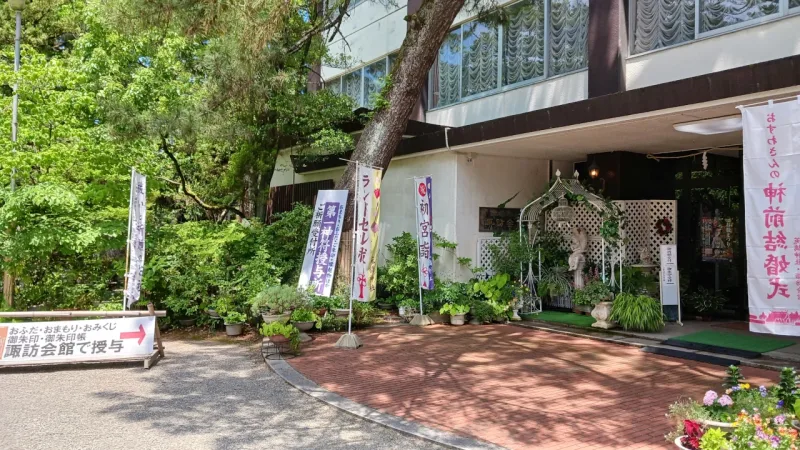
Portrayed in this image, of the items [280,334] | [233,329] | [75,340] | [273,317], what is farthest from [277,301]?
[75,340]

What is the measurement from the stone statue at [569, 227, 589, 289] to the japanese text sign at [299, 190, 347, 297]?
4.64 metres

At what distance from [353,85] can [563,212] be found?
10.1 meters

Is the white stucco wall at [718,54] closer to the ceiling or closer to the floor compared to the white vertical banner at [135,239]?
closer to the ceiling

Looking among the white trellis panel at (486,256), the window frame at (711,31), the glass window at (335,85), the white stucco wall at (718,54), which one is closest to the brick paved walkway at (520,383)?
the white trellis panel at (486,256)

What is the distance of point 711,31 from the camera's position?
9695 millimetres

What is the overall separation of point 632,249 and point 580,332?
2.41 meters

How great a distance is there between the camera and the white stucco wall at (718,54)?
8734 millimetres

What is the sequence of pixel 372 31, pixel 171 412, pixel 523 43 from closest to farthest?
pixel 171 412, pixel 523 43, pixel 372 31

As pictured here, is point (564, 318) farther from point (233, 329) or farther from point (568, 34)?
point (233, 329)

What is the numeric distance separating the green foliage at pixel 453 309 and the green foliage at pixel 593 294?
85.2 inches

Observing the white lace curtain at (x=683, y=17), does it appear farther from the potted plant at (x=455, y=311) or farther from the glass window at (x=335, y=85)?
the glass window at (x=335, y=85)

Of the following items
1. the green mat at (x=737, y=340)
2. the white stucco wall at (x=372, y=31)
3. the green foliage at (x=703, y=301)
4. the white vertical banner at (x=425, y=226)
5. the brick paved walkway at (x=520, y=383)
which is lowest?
the brick paved walkway at (x=520, y=383)

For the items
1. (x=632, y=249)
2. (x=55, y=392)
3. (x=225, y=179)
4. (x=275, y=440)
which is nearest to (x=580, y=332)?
(x=632, y=249)

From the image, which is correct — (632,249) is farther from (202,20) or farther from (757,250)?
(202,20)
